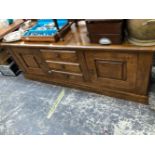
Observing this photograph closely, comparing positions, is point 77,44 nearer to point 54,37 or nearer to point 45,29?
point 54,37

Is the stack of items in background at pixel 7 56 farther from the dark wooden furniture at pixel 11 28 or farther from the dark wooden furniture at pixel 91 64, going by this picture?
the dark wooden furniture at pixel 91 64

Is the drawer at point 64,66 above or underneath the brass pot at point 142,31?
underneath

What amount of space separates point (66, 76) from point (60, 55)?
33 cm

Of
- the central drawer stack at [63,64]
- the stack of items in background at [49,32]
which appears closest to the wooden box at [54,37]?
the stack of items in background at [49,32]

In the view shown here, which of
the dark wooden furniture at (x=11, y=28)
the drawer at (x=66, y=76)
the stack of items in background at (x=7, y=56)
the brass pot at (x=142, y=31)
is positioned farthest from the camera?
the stack of items in background at (x=7, y=56)

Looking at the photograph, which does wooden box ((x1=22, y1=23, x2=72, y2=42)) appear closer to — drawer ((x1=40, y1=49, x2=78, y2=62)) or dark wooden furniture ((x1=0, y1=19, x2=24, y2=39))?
drawer ((x1=40, y1=49, x2=78, y2=62))

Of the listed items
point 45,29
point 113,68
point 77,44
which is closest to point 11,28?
point 45,29

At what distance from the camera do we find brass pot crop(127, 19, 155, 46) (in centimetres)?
102

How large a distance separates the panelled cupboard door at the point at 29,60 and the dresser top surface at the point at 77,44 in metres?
0.10

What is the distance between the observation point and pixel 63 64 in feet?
5.33

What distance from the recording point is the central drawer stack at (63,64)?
1496 millimetres

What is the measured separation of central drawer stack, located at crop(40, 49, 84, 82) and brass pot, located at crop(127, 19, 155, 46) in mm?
548
